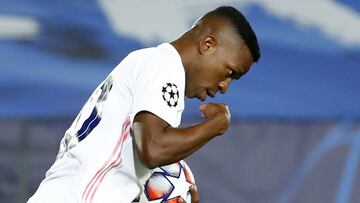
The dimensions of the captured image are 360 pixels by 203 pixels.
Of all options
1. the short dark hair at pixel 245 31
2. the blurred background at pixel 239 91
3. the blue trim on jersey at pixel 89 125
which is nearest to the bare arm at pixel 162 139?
the blue trim on jersey at pixel 89 125

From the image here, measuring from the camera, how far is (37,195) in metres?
2.49

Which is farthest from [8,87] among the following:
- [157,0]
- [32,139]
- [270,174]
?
[270,174]

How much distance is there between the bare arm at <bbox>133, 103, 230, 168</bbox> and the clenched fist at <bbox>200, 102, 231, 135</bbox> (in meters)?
0.04

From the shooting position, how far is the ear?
2512mm

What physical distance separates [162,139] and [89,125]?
28 centimetres

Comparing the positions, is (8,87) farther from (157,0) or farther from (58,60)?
(157,0)

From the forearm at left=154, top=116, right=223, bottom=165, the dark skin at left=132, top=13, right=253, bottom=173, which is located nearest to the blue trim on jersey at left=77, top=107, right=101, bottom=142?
the dark skin at left=132, top=13, right=253, bottom=173

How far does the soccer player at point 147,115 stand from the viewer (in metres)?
2.30

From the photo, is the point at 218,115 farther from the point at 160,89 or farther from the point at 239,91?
the point at 239,91

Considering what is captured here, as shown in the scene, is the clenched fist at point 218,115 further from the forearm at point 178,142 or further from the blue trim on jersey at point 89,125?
the blue trim on jersey at point 89,125

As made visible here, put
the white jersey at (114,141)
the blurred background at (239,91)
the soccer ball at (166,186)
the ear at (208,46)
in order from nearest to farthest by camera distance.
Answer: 1. the white jersey at (114,141)
2. the ear at (208,46)
3. the soccer ball at (166,186)
4. the blurred background at (239,91)

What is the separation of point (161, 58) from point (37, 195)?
1.70 ft

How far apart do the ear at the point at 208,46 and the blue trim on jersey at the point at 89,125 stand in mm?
342

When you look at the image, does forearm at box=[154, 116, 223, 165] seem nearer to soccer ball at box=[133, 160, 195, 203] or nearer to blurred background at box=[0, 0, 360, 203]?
soccer ball at box=[133, 160, 195, 203]
